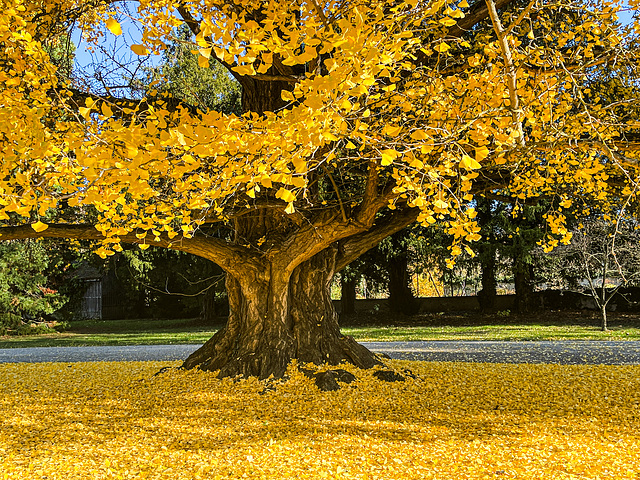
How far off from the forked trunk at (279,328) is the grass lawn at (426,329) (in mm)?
7339

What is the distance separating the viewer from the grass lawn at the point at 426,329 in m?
13.6

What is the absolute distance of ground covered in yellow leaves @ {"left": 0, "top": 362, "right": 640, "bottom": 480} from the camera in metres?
3.28

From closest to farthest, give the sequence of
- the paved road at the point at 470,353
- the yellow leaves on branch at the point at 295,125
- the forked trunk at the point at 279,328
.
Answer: the yellow leaves on branch at the point at 295,125, the forked trunk at the point at 279,328, the paved road at the point at 470,353

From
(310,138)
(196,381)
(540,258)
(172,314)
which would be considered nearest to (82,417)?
(196,381)

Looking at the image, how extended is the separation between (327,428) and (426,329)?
12418 millimetres

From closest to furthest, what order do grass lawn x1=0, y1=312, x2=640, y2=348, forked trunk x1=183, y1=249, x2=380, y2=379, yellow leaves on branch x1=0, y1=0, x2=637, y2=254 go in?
yellow leaves on branch x1=0, y1=0, x2=637, y2=254 → forked trunk x1=183, y1=249, x2=380, y2=379 → grass lawn x1=0, y1=312, x2=640, y2=348

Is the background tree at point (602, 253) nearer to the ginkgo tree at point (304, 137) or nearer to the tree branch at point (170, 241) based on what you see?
the ginkgo tree at point (304, 137)

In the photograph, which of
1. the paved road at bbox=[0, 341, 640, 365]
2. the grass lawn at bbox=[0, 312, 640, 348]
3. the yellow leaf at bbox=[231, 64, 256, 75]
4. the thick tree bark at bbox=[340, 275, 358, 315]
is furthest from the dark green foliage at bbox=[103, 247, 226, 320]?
the yellow leaf at bbox=[231, 64, 256, 75]

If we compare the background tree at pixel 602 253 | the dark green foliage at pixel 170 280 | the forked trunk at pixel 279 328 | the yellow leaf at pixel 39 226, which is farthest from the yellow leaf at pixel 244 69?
the dark green foliage at pixel 170 280

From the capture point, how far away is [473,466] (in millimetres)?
3260

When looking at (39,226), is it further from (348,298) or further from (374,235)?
(348,298)

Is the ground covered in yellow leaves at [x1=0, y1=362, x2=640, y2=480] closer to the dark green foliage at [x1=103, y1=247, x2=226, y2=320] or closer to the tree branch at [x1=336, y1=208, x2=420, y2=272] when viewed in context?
the tree branch at [x1=336, y1=208, x2=420, y2=272]

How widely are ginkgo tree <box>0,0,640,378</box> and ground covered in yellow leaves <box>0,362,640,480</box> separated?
85cm

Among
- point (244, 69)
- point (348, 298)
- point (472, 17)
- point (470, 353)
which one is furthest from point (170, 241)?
point (348, 298)
